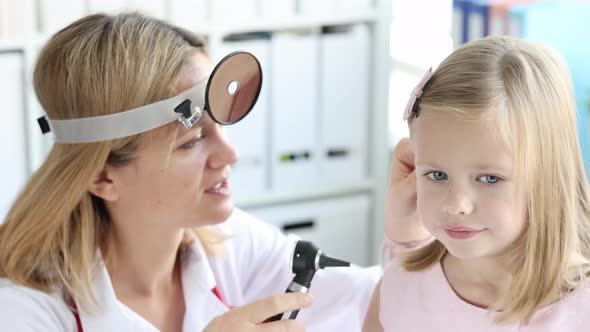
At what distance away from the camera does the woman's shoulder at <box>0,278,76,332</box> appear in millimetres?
1503

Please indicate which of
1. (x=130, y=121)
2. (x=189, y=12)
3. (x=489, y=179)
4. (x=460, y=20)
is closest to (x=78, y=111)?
(x=130, y=121)

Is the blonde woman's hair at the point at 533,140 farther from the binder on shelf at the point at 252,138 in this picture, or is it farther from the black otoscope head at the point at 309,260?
the binder on shelf at the point at 252,138

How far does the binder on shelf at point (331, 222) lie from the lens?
281cm

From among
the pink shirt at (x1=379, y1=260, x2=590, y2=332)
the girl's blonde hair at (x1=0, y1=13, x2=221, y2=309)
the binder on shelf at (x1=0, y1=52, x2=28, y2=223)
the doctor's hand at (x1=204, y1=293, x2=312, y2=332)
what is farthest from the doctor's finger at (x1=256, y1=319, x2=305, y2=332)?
the binder on shelf at (x1=0, y1=52, x2=28, y2=223)

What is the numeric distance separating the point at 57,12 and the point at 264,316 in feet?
4.29

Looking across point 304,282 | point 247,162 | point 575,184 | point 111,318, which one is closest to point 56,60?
point 111,318

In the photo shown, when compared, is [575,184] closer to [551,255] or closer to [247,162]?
[551,255]

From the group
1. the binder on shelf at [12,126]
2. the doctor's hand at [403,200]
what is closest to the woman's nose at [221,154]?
the doctor's hand at [403,200]

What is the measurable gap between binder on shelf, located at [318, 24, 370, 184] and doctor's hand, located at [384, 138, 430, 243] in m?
1.29

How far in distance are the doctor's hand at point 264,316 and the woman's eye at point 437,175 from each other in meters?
0.23

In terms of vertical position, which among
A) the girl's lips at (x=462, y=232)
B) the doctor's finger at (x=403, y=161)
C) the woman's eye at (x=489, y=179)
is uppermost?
the woman's eye at (x=489, y=179)

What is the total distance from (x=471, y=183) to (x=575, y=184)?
0.15m

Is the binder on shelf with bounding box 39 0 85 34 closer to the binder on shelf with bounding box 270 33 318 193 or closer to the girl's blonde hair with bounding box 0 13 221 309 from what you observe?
the binder on shelf with bounding box 270 33 318 193

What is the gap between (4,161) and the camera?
2371mm
